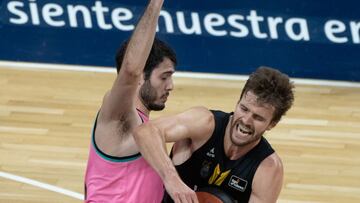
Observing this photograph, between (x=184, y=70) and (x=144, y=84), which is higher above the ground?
(x=144, y=84)

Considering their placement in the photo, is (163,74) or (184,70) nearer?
(163,74)

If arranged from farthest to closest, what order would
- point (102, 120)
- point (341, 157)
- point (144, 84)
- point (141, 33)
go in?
point (341, 157) → point (144, 84) → point (102, 120) → point (141, 33)

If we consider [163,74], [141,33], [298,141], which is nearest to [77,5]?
[298,141]

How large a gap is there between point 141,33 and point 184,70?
6.25 metres

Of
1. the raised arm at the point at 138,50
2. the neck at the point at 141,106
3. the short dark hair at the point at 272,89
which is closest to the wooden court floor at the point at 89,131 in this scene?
the neck at the point at 141,106

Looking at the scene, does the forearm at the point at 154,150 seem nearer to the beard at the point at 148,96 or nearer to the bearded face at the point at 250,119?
the beard at the point at 148,96

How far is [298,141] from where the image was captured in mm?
9328

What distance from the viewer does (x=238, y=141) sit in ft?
17.6

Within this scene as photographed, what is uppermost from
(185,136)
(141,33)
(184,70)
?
(141,33)

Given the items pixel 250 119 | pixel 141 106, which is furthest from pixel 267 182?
pixel 141 106

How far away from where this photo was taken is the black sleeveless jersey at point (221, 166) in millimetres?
5531

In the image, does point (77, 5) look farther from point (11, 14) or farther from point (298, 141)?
point (298, 141)

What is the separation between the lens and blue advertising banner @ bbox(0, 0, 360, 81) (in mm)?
10609

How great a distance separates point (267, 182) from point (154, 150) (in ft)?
3.11
